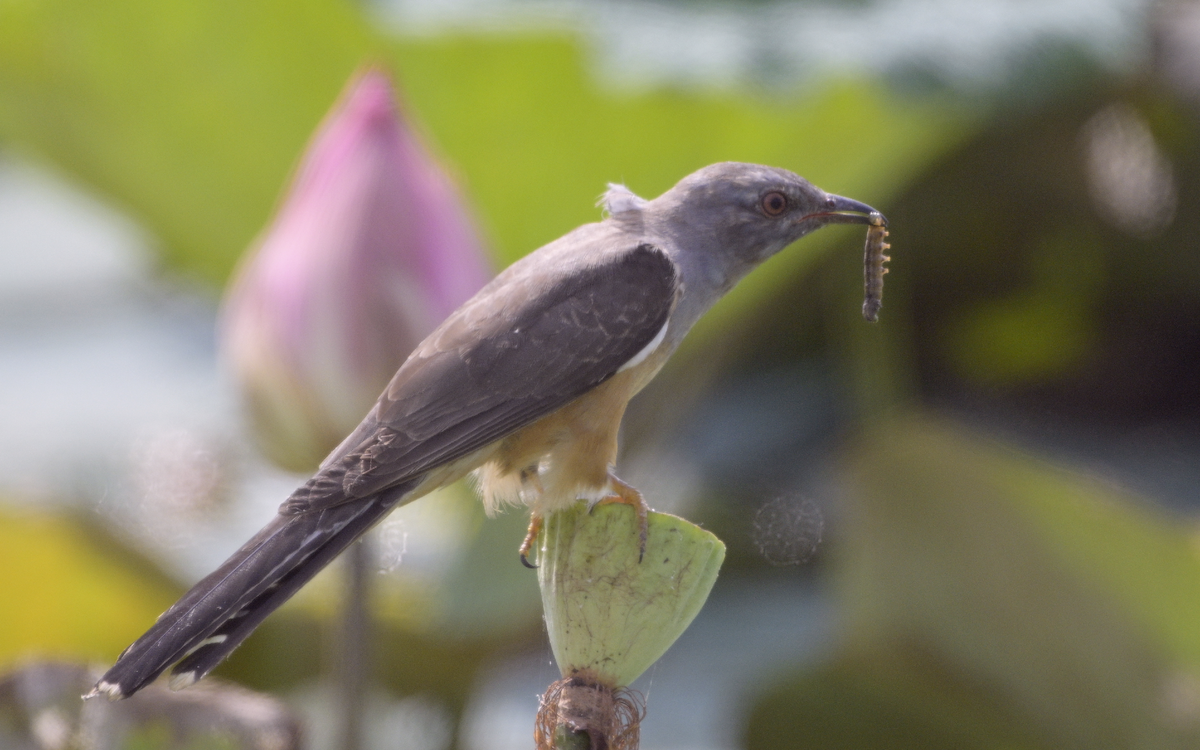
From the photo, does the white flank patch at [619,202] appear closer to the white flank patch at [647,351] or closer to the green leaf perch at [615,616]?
the white flank patch at [647,351]

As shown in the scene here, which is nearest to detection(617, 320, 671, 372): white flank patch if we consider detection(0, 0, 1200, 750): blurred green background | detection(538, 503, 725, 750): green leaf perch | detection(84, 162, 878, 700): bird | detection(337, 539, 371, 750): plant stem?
detection(84, 162, 878, 700): bird

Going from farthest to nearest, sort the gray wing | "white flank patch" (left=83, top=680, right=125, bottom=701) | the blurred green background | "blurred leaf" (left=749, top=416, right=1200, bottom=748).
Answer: the blurred green background, "blurred leaf" (left=749, top=416, right=1200, bottom=748), the gray wing, "white flank patch" (left=83, top=680, right=125, bottom=701)

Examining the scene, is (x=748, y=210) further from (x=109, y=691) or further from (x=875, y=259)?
(x=109, y=691)

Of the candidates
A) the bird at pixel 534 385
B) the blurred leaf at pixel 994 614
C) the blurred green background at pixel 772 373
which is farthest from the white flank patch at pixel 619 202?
the blurred leaf at pixel 994 614

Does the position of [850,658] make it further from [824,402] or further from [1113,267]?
[1113,267]

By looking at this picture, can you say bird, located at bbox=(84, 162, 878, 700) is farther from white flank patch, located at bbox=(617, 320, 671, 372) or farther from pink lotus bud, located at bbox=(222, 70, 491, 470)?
pink lotus bud, located at bbox=(222, 70, 491, 470)

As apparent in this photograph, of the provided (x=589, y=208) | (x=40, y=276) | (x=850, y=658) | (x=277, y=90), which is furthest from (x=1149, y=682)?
(x=40, y=276)
